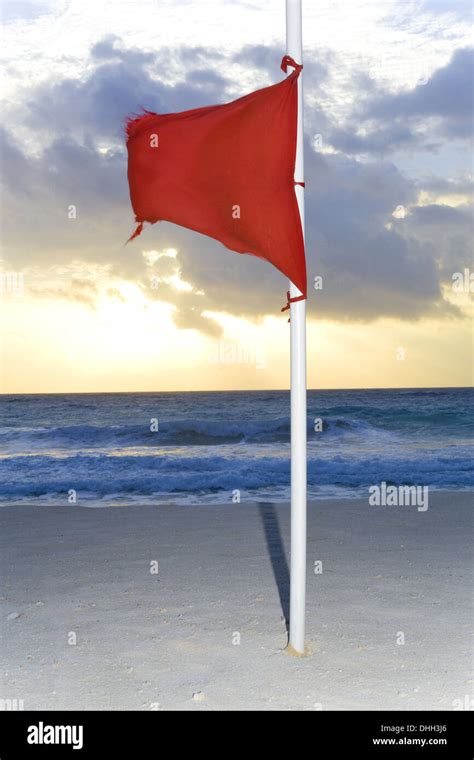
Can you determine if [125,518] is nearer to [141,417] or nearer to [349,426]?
[349,426]

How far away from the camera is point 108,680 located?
14.4ft

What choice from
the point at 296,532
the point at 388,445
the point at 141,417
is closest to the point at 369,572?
the point at 296,532

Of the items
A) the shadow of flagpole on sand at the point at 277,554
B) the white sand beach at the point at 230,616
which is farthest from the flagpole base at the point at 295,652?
the shadow of flagpole on sand at the point at 277,554

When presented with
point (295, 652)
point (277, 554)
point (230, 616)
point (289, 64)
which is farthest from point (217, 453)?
point (289, 64)

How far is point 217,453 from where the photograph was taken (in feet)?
78.5

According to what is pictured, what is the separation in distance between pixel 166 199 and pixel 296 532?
2312 mm

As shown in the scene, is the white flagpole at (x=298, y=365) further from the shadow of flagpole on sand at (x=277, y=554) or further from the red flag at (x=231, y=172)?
the shadow of flagpole on sand at (x=277, y=554)

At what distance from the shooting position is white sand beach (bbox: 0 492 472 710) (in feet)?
13.9

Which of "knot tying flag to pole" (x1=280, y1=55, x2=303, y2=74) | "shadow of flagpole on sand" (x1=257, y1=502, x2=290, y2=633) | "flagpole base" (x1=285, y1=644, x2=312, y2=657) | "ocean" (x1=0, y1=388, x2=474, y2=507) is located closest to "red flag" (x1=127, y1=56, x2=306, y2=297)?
"knot tying flag to pole" (x1=280, y1=55, x2=303, y2=74)

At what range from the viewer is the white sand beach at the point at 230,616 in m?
4.23

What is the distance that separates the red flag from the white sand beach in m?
2.41

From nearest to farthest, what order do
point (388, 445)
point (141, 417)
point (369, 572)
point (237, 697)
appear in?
point (237, 697) < point (369, 572) < point (388, 445) < point (141, 417)

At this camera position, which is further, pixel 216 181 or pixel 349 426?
pixel 349 426

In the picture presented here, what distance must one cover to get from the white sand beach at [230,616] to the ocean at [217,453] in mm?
4077
